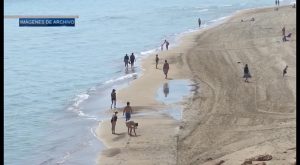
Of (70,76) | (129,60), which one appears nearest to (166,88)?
(129,60)

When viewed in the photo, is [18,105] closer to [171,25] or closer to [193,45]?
[193,45]

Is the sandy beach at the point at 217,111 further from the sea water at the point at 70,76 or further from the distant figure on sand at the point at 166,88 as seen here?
the sea water at the point at 70,76

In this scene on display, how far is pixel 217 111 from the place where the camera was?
22.1 m

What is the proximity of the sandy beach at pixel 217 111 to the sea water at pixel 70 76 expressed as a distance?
Answer: 145 centimetres

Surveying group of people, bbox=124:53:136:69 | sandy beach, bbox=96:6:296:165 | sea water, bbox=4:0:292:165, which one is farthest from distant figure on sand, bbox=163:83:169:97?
group of people, bbox=124:53:136:69

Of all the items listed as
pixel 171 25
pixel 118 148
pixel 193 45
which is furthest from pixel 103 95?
pixel 171 25

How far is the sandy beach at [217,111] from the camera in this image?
16.2 m

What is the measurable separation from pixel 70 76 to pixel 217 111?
19.9 m

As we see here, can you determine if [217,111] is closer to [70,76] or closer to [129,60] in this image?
[129,60]

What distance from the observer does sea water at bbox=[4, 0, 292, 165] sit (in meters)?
21.2

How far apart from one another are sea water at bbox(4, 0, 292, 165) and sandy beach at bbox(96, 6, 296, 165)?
1.45m

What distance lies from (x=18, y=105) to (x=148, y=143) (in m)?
14.4

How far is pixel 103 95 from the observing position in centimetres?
3017

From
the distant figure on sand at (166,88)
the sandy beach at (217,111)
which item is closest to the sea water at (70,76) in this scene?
the sandy beach at (217,111)
